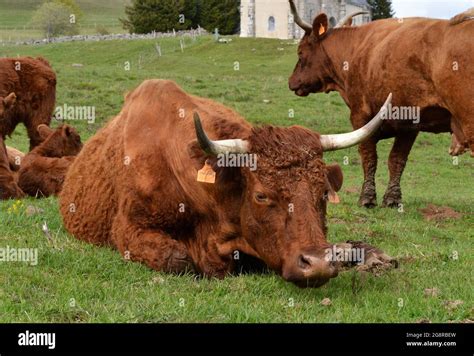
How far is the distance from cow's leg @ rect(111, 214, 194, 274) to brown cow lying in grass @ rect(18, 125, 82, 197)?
18.0 ft

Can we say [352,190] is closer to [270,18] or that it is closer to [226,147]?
[226,147]

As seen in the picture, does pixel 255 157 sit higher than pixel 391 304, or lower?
higher

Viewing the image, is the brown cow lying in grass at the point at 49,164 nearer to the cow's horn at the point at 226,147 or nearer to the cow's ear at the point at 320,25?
the cow's ear at the point at 320,25

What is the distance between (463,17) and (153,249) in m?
5.99

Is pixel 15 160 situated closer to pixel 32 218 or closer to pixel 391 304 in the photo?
pixel 32 218

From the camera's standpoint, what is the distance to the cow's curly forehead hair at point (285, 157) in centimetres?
607

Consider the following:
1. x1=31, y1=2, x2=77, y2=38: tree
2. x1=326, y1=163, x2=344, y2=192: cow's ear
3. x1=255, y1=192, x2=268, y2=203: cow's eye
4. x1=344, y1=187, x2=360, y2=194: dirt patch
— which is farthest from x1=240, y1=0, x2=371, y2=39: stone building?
x1=255, y1=192, x2=268, y2=203: cow's eye

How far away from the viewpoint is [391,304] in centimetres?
597

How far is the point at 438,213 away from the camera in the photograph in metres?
12.0

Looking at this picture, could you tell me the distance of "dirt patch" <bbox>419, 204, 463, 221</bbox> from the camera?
11.6m

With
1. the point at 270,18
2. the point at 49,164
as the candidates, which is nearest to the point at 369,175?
the point at 49,164

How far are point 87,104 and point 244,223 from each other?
19.2 m

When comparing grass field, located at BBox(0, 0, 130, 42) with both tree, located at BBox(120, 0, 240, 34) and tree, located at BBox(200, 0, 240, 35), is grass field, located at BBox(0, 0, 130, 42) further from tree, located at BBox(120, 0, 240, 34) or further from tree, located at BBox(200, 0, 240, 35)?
tree, located at BBox(200, 0, 240, 35)

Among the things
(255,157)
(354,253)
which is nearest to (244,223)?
(255,157)
